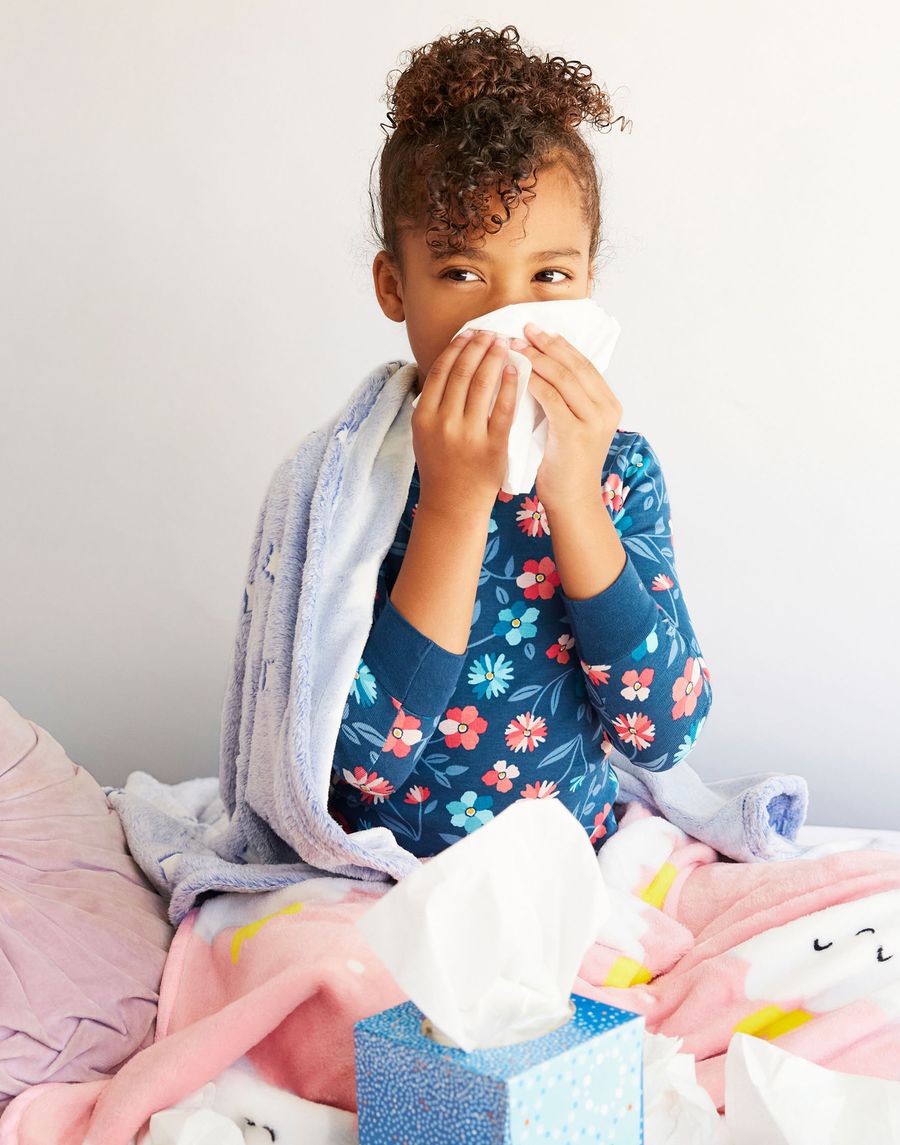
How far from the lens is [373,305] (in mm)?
1599

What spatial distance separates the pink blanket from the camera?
28.4 inches

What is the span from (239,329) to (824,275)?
2.53 ft

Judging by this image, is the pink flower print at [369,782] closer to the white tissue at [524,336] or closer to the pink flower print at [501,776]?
the pink flower print at [501,776]

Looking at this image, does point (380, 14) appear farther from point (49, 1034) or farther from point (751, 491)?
point (49, 1034)

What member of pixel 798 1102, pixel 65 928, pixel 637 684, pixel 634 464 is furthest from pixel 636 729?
pixel 65 928

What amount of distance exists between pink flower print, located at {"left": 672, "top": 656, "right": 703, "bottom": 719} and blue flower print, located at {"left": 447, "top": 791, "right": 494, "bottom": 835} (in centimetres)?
18

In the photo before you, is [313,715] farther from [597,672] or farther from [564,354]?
[564,354]

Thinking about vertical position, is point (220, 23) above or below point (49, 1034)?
above

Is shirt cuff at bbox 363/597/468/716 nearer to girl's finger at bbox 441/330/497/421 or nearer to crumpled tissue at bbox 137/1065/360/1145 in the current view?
girl's finger at bbox 441/330/497/421

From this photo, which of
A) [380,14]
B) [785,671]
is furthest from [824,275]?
[380,14]

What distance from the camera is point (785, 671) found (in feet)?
5.32

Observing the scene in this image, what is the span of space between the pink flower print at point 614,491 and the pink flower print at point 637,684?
17 cm

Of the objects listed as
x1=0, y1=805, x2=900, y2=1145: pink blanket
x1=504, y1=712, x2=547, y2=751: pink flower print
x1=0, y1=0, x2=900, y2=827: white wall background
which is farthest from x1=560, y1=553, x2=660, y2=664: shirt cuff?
x1=0, y1=0, x2=900, y2=827: white wall background

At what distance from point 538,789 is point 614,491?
0.89 feet
